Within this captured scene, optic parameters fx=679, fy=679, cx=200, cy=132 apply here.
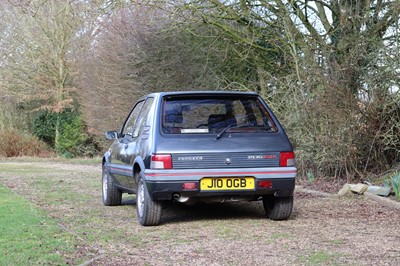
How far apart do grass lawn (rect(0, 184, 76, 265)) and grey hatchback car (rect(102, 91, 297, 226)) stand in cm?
122

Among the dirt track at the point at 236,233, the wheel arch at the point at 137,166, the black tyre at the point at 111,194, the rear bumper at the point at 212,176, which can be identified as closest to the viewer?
the dirt track at the point at 236,233

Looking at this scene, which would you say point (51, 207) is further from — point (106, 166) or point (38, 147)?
point (38, 147)

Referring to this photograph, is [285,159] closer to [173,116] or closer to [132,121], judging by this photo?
[173,116]

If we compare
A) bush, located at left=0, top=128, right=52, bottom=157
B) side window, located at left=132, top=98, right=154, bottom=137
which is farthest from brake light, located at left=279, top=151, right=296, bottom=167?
bush, located at left=0, top=128, right=52, bottom=157

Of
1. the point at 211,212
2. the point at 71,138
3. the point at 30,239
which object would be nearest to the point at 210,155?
the point at 211,212

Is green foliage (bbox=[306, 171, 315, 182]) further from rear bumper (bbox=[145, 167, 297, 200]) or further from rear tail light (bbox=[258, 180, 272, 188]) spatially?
rear tail light (bbox=[258, 180, 272, 188])

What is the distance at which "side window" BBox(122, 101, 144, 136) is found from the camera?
948 cm

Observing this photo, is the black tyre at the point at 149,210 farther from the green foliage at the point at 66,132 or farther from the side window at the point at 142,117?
the green foliage at the point at 66,132

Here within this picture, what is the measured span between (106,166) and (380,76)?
4825 mm

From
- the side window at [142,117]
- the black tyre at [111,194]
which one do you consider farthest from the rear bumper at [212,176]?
the black tyre at [111,194]

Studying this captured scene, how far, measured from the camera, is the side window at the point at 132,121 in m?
9.48

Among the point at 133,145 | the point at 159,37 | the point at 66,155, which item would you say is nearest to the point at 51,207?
the point at 133,145

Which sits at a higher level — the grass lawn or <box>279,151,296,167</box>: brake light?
<box>279,151,296,167</box>: brake light

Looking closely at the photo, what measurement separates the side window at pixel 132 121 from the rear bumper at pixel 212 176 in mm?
1776
